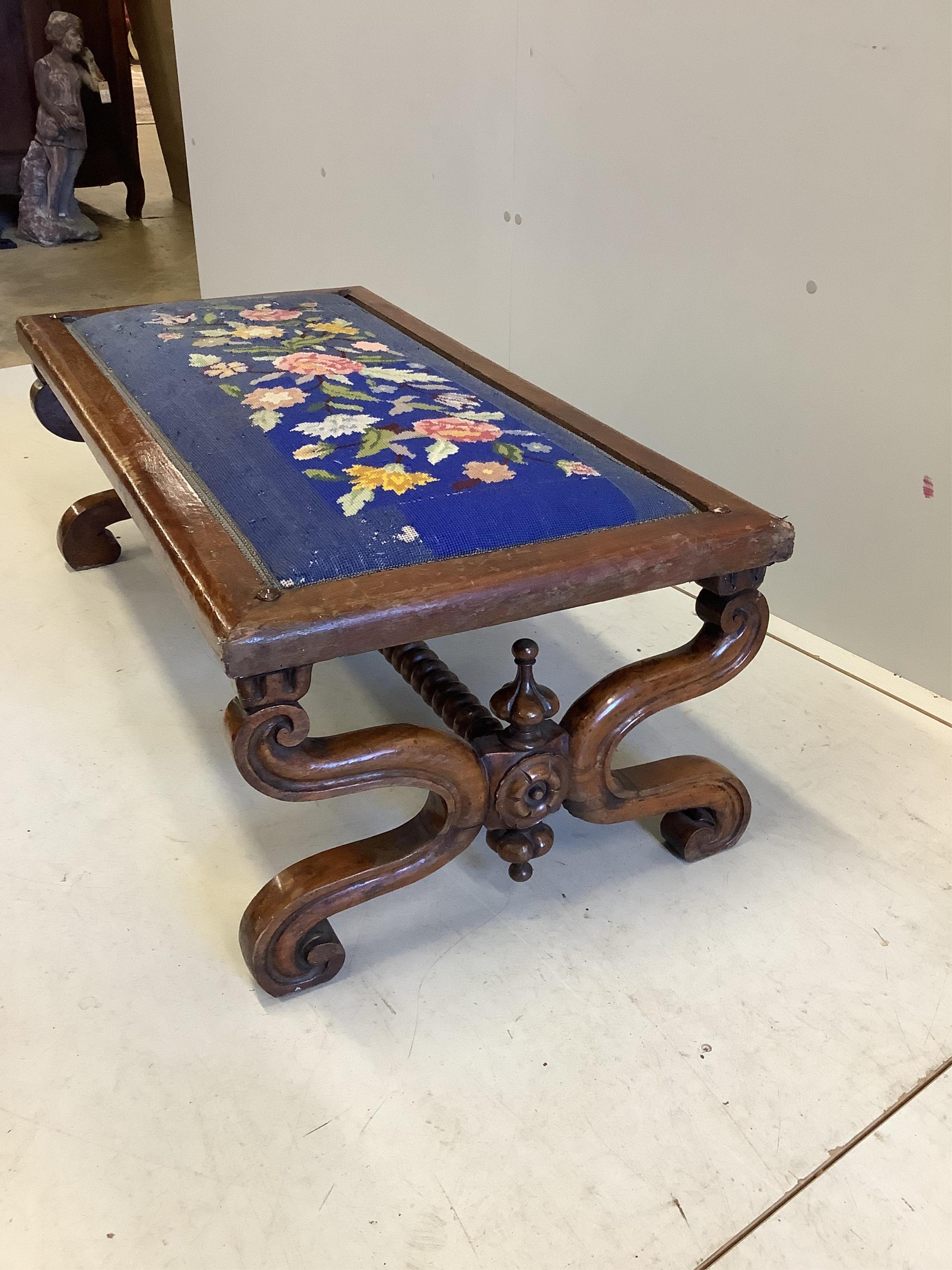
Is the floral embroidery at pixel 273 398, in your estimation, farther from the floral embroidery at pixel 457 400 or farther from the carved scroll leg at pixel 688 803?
the carved scroll leg at pixel 688 803

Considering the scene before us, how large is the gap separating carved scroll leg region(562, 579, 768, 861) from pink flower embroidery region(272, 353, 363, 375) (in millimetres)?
551

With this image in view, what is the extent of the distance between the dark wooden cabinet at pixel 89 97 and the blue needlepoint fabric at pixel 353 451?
4.01m

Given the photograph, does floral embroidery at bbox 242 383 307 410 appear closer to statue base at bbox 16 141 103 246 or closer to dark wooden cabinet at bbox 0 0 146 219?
statue base at bbox 16 141 103 246

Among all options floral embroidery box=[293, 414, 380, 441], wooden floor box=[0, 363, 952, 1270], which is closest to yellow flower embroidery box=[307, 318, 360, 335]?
floral embroidery box=[293, 414, 380, 441]

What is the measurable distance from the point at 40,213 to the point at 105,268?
65cm

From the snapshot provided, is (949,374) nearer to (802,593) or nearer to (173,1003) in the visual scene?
(802,593)

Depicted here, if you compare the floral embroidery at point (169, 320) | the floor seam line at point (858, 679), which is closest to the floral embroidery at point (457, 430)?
the floral embroidery at point (169, 320)

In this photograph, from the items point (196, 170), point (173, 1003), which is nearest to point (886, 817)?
point (173, 1003)

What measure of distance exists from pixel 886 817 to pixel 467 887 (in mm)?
546

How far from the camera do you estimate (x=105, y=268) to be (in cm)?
457

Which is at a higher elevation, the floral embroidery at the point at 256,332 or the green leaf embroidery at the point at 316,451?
the green leaf embroidery at the point at 316,451

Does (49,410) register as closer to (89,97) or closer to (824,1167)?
(824,1167)

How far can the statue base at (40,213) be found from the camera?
4.93 m

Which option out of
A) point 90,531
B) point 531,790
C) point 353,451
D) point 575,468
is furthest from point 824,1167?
point 90,531
